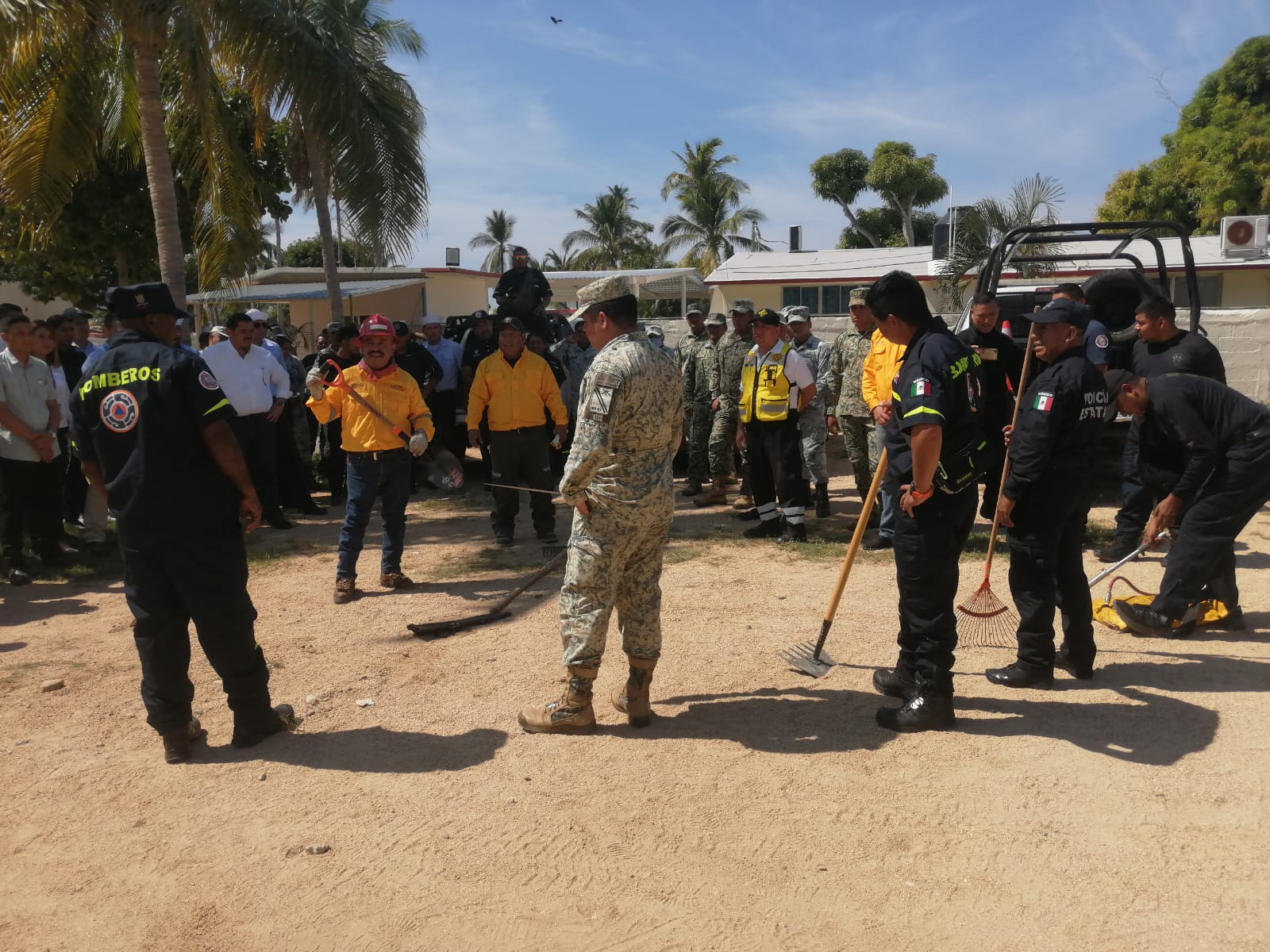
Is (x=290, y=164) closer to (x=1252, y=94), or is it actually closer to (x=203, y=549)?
(x=203, y=549)

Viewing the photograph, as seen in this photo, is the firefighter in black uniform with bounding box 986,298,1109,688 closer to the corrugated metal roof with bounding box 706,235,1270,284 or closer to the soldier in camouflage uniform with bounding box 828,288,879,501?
the soldier in camouflage uniform with bounding box 828,288,879,501

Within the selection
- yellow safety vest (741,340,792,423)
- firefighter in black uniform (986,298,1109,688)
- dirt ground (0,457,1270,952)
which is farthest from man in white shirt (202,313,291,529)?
firefighter in black uniform (986,298,1109,688)

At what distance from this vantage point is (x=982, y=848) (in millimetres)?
3439

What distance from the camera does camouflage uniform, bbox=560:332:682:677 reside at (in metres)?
4.11

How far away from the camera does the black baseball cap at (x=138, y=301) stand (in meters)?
4.13

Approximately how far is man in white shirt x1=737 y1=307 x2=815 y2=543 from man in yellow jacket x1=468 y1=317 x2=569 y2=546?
64.7 inches

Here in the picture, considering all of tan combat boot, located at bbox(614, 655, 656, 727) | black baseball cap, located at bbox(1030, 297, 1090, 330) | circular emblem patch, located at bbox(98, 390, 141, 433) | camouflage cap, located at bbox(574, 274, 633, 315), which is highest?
camouflage cap, located at bbox(574, 274, 633, 315)

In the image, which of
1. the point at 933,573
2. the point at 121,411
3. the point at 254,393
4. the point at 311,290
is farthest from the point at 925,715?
the point at 311,290

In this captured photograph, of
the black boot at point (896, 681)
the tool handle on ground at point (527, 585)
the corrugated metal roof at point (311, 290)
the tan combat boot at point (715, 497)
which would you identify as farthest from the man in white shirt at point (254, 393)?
the corrugated metal roof at point (311, 290)

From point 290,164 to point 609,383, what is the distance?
19279 millimetres

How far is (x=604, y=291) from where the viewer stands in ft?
14.1

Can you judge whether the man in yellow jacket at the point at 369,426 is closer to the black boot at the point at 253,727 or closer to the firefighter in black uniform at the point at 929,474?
the black boot at the point at 253,727

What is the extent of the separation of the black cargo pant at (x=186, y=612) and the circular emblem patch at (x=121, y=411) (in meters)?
0.43

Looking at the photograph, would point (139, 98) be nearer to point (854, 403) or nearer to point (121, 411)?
point (121, 411)
